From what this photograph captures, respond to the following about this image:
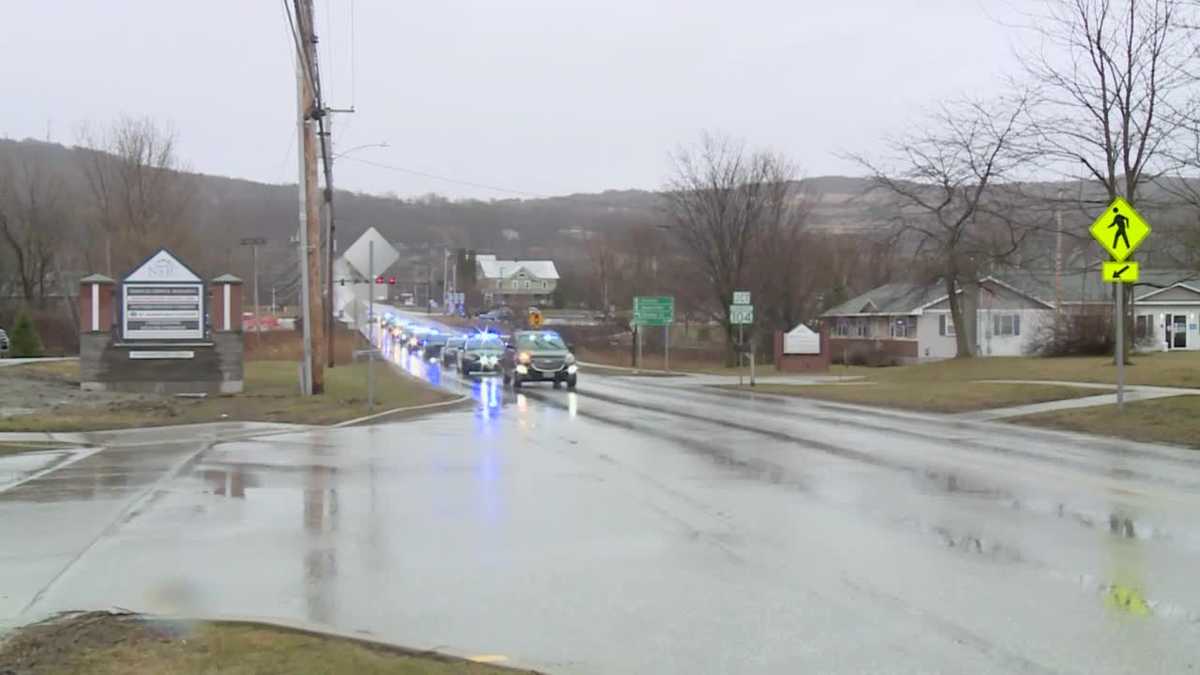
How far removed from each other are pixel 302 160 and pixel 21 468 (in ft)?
41.5

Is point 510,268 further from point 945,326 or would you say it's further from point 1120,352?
point 1120,352

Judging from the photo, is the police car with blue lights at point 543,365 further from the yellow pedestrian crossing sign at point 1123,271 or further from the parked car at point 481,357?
the yellow pedestrian crossing sign at point 1123,271

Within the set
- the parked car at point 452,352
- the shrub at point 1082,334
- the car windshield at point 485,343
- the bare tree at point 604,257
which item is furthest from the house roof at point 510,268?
the shrub at point 1082,334

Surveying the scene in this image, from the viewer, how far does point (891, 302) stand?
2479 inches

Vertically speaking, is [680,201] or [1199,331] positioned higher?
[680,201]

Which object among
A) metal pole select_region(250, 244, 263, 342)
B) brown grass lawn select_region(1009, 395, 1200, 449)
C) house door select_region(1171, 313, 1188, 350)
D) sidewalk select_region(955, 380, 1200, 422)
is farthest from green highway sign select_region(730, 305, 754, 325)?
metal pole select_region(250, 244, 263, 342)

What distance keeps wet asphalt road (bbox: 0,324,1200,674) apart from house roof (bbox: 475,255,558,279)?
400 ft

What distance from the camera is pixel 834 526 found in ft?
29.5

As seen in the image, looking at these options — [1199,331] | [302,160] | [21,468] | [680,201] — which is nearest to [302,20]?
[302,160]

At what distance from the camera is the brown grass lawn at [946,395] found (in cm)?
2297

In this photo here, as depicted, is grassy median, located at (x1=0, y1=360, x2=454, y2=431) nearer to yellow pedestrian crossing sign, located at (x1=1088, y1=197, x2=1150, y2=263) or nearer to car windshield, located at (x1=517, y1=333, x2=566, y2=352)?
car windshield, located at (x1=517, y1=333, x2=566, y2=352)

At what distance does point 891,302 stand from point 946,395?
3919 cm

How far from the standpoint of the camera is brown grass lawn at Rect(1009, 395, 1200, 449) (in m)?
16.6

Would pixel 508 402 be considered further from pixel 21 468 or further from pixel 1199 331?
pixel 1199 331
